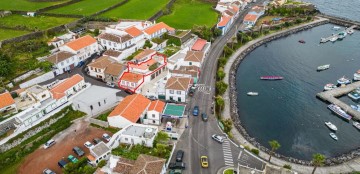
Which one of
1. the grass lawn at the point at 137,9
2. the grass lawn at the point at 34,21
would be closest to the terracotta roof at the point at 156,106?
the grass lawn at the point at 34,21

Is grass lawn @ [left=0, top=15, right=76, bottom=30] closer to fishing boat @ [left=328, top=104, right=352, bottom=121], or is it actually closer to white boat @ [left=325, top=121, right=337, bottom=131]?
fishing boat @ [left=328, top=104, right=352, bottom=121]

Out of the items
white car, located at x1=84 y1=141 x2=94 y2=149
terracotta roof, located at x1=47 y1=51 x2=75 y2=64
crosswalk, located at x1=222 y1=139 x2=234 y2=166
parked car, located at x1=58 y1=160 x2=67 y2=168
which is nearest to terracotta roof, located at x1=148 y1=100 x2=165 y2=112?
white car, located at x1=84 y1=141 x2=94 y2=149

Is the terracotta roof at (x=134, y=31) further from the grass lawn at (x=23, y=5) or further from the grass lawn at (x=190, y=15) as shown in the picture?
the grass lawn at (x=23, y=5)

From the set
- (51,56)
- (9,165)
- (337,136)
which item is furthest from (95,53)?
(337,136)

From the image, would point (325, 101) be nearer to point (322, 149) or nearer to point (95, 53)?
point (322, 149)

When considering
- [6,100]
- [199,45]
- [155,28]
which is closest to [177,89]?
[199,45]

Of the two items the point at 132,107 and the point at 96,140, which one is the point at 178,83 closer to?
the point at 132,107
